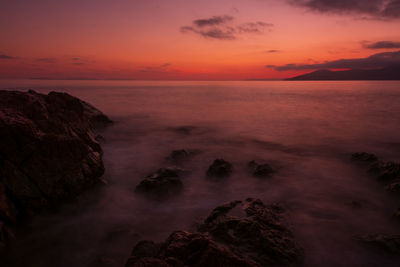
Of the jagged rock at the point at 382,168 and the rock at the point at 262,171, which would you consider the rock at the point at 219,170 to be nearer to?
the rock at the point at 262,171

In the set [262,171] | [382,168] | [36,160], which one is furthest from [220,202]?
[382,168]

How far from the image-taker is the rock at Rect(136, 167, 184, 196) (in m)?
7.03

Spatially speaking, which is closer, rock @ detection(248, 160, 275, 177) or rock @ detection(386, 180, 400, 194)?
rock @ detection(386, 180, 400, 194)

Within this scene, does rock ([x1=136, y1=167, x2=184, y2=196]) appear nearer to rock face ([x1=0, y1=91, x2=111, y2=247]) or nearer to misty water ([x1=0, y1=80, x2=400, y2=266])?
misty water ([x1=0, y1=80, x2=400, y2=266])

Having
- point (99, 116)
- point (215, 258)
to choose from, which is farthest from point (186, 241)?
point (99, 116)

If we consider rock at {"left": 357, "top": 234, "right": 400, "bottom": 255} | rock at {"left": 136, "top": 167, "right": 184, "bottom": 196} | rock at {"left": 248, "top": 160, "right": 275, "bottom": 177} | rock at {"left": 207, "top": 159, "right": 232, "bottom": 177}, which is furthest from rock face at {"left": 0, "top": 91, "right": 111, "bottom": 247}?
rock at {"left": 357, "top": 234, "right": 400, "bottom": 255}

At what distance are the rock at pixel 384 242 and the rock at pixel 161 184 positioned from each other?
4.90 metres

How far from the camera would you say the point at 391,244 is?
447 centimetres

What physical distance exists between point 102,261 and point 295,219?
4434 mm

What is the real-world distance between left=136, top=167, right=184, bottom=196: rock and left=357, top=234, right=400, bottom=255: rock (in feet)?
16.1

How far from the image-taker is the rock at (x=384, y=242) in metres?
4.42

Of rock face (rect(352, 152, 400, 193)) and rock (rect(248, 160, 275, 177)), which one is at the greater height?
rock face (rect(352, 152, 400, 193))

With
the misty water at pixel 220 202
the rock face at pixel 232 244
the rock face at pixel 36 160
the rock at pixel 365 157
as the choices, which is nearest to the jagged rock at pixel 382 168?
the rock at pixel 365 157

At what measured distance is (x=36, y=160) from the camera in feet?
17.6
